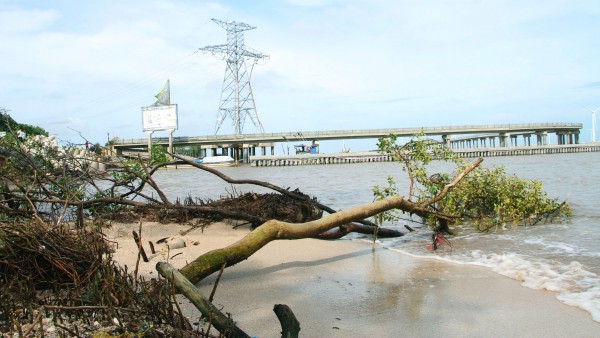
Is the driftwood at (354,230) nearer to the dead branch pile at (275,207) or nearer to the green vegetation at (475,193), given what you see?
the green vegetation at (475,193)

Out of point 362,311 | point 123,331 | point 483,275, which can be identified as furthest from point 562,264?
point 123,331

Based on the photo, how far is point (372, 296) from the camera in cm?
458

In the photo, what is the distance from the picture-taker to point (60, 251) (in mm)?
3496

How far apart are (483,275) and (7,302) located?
478 cm

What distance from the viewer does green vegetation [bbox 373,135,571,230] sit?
8.50m

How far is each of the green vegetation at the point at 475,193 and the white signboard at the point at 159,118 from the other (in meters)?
71.0

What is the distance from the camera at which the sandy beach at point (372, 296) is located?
12.3ft

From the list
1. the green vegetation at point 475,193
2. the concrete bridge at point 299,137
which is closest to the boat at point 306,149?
the concrete bridge at point 299,137

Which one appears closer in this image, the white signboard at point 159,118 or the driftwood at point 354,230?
the driftwood at point 354,230

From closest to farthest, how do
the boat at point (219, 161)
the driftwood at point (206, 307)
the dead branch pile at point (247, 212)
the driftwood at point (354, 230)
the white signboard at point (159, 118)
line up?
1. the driftwood at point (206, 307)
2. the driftwood at point (354, 230)
3. the dead branch pile at point (247, 212)
4. the white signboard at point (159, 118)
5. the boat at point (219, 161)

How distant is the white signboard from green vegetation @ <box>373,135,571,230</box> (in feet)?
233

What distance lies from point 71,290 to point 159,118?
77.6 m

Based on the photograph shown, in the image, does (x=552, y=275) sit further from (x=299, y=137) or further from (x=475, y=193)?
(x=299, y=137)

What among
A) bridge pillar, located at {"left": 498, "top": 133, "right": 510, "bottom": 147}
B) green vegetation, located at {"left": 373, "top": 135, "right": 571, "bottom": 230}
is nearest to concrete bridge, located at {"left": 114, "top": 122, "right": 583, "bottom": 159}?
bridge pillar, located at {"left": 498, "top": 133, "right": 510, "bottom": 147}
